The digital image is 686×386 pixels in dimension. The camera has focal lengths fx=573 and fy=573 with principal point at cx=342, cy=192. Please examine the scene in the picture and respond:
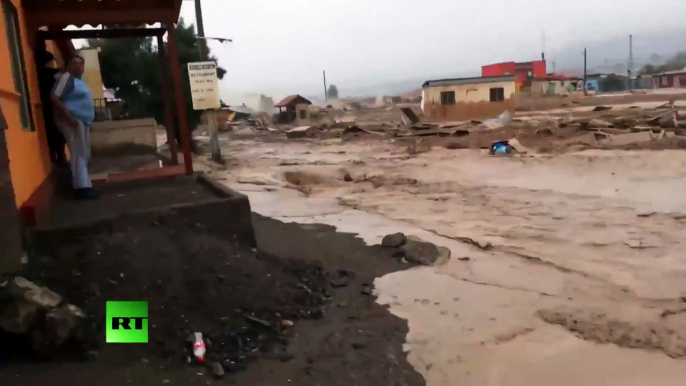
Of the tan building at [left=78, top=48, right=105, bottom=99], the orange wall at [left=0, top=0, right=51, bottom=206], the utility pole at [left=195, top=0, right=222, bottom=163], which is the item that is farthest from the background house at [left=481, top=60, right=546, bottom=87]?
the orange wall at [left=0, top=0, right=51, bottom=206]

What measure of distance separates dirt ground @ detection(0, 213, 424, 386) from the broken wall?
24.9 metres

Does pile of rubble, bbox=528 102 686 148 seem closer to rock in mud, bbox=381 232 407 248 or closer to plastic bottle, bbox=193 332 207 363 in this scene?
rock in mud, bbox=381 232 407 248

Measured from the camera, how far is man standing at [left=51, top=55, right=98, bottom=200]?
17.0ft

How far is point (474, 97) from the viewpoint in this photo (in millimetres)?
28625

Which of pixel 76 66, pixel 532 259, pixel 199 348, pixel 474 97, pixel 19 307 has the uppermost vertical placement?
pixel 76 66

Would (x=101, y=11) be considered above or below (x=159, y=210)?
above

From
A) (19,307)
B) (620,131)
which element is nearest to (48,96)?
(19,307)

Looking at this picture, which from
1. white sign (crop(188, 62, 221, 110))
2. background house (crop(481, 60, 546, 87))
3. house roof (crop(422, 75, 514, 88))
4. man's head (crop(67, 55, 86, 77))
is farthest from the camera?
background house (crop(481, 60, 546, 87))

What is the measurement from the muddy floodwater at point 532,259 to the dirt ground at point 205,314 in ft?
1.22

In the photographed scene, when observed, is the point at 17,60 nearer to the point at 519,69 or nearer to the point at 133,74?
the point at 133,74

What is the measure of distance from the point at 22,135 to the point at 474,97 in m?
25.9

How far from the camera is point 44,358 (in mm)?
3387

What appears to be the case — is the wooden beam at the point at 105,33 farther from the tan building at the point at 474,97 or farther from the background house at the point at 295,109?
the background house at the point at 295,109

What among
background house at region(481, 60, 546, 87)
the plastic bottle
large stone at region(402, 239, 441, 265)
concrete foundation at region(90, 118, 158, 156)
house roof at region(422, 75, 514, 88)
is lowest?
large stone at region(402, 239, 441, 265)
